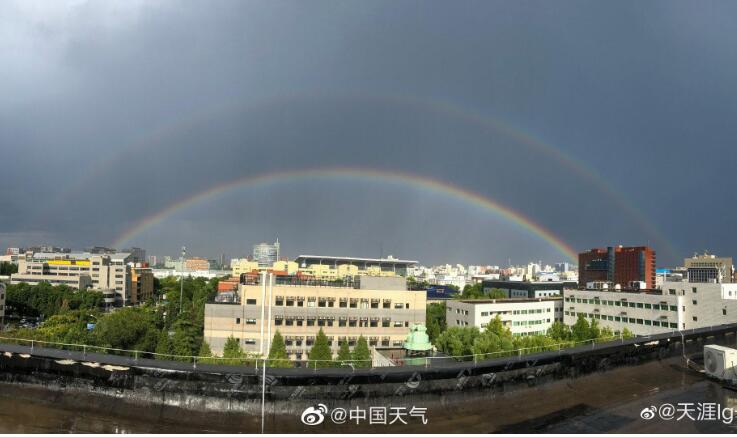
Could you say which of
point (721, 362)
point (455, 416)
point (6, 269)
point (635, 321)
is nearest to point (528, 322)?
point (635, 321)

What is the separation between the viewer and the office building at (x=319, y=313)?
93.7ft

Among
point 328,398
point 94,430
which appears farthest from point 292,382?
point 94,430

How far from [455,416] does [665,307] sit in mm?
35454

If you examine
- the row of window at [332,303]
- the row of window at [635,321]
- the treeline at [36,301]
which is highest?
the row of window at [332,303]

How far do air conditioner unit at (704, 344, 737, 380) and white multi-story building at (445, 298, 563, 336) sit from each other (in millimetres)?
31468

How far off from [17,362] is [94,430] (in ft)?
7.48

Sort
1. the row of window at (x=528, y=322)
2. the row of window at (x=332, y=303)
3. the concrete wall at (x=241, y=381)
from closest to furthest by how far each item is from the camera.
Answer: the concrete wall at (x=241, y=381) → the row of window at (x=332, y=303) → the row of window at (x=528, y=322)

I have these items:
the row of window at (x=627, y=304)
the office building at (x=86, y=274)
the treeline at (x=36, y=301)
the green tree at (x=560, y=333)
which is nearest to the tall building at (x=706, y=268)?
the row of window at (x=627, y=304)

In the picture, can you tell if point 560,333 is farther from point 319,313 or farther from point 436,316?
point 436,316

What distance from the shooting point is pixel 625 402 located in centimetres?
720

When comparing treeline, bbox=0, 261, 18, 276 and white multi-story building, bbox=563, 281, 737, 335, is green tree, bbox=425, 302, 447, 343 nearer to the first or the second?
white multi-story building, bbox=563, 281, 737, 335

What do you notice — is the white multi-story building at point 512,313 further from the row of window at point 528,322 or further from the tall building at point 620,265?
the tall building at point 620,265

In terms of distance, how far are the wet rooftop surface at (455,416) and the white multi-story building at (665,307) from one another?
97.4ft

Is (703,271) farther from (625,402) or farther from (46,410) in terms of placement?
(46,410)
